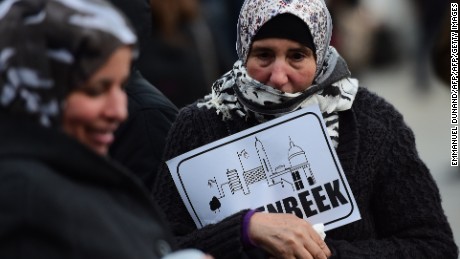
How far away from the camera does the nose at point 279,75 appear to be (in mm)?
3494

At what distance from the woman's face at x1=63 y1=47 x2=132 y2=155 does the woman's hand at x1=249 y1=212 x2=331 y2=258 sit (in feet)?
3.12

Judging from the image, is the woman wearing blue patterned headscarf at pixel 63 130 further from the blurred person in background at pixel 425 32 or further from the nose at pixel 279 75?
the blurred person in background at pixel 425 32

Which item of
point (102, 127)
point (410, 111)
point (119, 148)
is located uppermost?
point (102, 127)

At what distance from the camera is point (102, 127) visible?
2.37 meters

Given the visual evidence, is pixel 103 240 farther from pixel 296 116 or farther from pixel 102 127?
pixel 296 116

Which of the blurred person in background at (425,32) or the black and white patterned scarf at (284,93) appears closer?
the black and white patterned scarf at (284,93)

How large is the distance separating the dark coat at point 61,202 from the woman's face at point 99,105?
5 cm

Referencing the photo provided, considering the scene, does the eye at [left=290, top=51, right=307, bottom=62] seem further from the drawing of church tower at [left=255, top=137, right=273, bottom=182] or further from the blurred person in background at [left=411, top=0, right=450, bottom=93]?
the blurred person in background at [left=411, top=0, right=450, bottom=93]

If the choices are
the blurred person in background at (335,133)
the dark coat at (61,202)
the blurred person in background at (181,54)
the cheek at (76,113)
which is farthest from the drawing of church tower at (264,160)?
the blurred person in background at (181,54)

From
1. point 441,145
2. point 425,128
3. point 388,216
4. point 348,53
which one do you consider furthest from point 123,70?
point 348,53

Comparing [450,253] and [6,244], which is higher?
[6,244]

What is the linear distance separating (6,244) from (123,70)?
0.43 meters

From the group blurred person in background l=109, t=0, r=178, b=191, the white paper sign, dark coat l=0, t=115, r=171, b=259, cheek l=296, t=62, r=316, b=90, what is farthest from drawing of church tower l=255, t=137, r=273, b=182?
dark coat l=0, t=115, r=171, b=259

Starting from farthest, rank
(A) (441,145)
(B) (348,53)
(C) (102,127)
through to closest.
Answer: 1. (B) (348,53)
2. (A) (441,145)
3. (C) (102,127)
